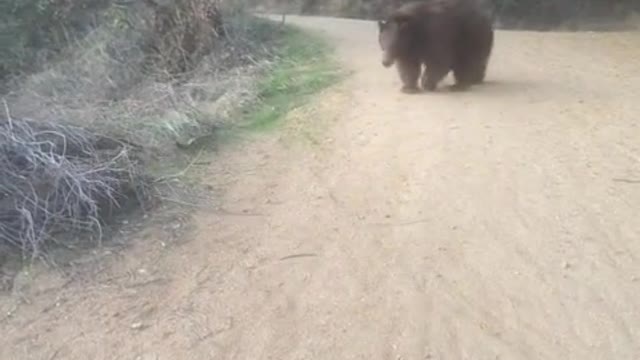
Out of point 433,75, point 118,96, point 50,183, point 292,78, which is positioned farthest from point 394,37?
point 50,183

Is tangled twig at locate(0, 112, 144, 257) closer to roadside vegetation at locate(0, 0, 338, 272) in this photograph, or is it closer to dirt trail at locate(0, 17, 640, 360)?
roadside vegetation at locate(0, 0, 338, 272)

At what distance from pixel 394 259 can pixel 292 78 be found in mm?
5208

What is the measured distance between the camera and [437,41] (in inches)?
350

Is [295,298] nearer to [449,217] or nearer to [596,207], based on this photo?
[449,217]

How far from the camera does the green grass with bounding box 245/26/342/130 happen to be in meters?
8.55

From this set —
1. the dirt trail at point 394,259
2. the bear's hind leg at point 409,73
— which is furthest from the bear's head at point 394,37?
the dirt trail at point 394,259

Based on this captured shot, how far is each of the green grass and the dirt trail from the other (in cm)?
59

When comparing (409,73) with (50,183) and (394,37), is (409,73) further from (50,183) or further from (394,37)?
(50,183)

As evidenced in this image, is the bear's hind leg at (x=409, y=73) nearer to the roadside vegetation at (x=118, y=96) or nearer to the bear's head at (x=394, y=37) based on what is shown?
the bear's head at (x=394, y=37)

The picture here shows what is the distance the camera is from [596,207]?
5.87 meters

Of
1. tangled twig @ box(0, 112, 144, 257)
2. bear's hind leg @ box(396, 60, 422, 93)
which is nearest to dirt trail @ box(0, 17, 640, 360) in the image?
tangled twig @ box(0, 112, 144, 257)

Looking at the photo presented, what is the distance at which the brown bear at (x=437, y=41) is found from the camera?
8836 millimetres

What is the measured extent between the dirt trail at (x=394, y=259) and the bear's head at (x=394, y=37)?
1116 millimetres

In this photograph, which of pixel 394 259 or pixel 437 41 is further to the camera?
pixel 437 41
